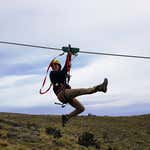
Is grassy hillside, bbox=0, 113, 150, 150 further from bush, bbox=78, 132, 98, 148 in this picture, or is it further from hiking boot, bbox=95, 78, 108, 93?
hiking boot, bbox=95, 78, 108, 93

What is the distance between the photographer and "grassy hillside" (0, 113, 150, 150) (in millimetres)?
39191

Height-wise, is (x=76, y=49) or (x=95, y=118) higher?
(x=95, y=118)

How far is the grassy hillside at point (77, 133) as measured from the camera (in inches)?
1543

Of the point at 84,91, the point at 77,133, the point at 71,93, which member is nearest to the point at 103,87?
the point at 84,91

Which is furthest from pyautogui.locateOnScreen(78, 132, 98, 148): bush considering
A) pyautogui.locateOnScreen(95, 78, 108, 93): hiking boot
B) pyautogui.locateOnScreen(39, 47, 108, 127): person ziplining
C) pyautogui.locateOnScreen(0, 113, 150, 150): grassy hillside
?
pyautogui.locateOnScreen(95, 78, 108, 93): hiking boot

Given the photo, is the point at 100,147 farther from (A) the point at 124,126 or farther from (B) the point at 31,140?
(A) the point at 124,126

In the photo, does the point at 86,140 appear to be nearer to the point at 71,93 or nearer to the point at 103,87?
the point at 71,93

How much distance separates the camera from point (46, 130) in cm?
4547

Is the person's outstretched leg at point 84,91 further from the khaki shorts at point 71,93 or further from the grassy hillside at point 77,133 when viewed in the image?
the grassy hillside at point 77,133

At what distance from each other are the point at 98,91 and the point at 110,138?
113ft

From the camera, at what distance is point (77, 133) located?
49531mm

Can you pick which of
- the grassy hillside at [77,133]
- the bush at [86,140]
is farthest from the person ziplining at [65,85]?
the bush at [86,140]

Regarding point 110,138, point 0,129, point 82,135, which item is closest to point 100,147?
point 82,135

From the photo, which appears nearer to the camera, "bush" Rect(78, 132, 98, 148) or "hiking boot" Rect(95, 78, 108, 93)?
"hiking boot" Rect(95, 78, 108, 93)
